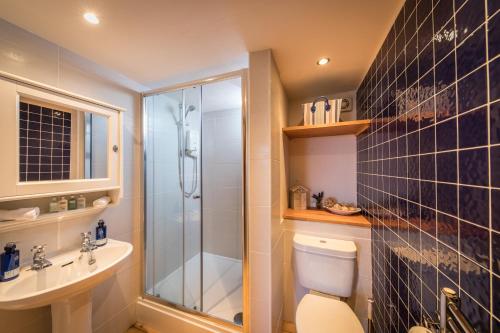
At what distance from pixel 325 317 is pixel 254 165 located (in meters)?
1.05

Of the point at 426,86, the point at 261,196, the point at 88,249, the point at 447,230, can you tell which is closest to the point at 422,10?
the point at 426,86

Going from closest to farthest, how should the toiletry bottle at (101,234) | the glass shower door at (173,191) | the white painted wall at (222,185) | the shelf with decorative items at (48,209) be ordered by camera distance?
1. the shelf with decorative items at (48,209)
2. the toiletry bottle at (101,234)
3. the glass shower door at (173,191)
4. the white painted wall at (222,185)

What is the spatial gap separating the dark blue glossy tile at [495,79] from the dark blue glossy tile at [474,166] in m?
0.13

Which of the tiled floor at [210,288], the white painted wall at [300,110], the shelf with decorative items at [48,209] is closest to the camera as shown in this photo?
the shelf with decorative items at [48,209]

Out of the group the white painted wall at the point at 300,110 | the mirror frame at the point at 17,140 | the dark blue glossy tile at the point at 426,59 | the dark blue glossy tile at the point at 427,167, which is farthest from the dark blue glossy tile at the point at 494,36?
the mirror frame at the point at 17,140

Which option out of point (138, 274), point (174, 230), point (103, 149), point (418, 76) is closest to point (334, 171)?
point (418, 76)

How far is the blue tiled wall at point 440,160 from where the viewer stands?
42 cm

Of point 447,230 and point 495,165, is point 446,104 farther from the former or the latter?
point 447,230

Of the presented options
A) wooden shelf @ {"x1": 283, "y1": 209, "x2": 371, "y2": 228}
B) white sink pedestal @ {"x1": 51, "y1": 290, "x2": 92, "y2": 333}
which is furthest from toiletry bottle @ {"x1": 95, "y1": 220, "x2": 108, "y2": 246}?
wooden shelf @ {"x1": 283, "y1": 209, "x2": 371, "y2": 228}

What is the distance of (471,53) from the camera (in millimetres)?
459

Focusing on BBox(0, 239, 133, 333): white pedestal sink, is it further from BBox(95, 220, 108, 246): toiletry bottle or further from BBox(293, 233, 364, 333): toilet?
BBox(293, 233, 364, 333): toilet

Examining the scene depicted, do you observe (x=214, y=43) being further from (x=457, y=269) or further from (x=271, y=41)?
(x=457, y=269)

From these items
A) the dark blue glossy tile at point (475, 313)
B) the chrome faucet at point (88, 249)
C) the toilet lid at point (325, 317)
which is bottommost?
the toilet lid at point (325, 317)

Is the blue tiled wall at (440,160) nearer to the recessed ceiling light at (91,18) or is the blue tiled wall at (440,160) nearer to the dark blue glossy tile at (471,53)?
the dark blue glossy tile at (471,53)
